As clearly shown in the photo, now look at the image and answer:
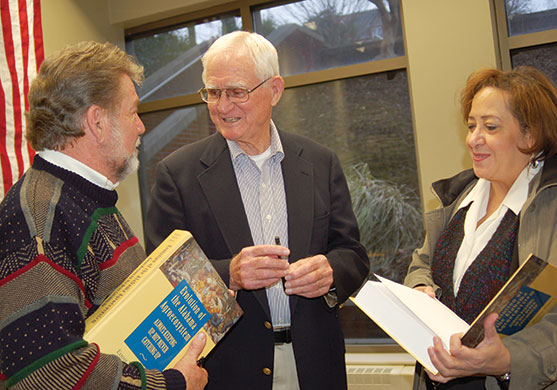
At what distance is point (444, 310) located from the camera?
4.85 ft

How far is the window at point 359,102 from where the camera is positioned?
142 inches

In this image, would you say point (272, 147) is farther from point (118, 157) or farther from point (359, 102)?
point (359, 102)

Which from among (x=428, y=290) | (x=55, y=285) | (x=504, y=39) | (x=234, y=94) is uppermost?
(x=504, y=39)

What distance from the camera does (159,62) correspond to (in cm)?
437

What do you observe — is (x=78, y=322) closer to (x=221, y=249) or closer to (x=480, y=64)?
(x=221, y=249)

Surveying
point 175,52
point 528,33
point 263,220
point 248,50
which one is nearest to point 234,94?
point 248,50

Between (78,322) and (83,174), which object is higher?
(83,174)

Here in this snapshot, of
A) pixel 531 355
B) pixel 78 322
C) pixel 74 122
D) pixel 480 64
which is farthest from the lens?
pixel 480 64

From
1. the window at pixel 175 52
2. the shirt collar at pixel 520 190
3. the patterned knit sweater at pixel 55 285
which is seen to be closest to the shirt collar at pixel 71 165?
the patterned knit sweater at pixel 55 285

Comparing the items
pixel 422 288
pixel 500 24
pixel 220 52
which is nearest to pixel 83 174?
pixel 220 52

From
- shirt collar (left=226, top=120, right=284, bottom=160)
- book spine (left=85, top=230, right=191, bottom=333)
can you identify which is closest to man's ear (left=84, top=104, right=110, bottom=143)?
book spine (left=85, top=230, right=191, bottom=333)

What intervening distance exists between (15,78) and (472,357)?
226 centimetres

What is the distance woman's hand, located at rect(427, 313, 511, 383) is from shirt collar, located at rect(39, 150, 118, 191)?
3.10ft

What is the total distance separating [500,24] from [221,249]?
2.55 m
